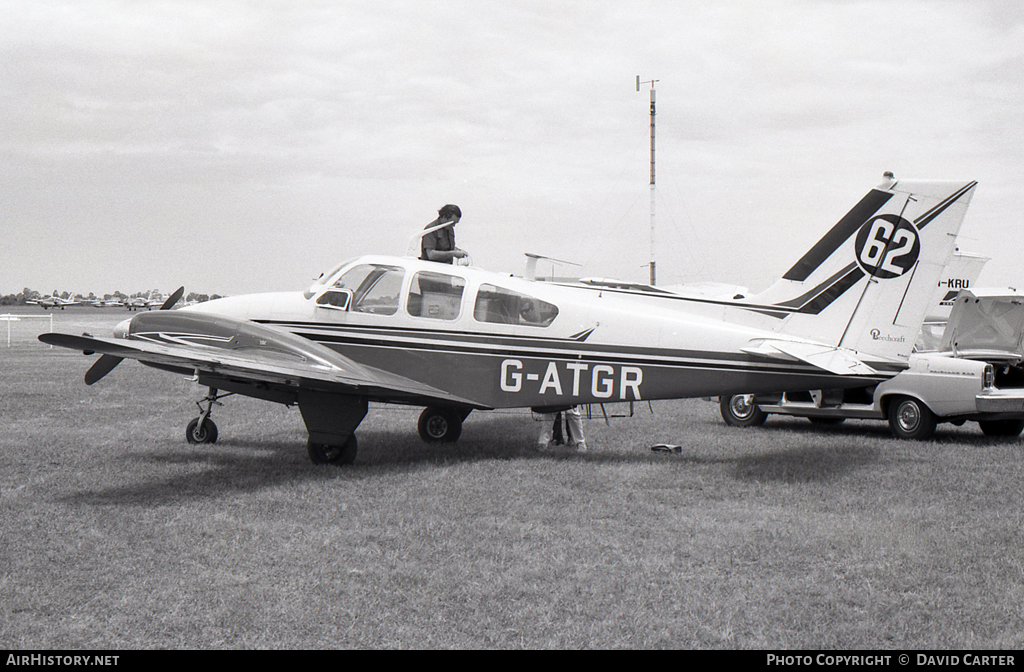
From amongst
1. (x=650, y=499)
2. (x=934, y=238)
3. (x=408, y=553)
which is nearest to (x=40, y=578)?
(x=408, y=553)

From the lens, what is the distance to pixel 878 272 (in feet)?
29.2

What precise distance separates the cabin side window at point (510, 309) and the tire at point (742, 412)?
4.89m

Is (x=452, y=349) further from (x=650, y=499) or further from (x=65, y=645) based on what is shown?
(x=65, y=645)

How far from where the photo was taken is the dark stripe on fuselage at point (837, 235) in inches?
355

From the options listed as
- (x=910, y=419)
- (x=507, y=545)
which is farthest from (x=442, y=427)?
(x=910, y=419)

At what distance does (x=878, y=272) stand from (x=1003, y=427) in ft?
15.5

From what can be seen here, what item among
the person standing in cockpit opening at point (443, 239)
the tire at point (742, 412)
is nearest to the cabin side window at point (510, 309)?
the person standing in cockpit opening at point (443, 239)

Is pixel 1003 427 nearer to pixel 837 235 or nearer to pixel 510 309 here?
pixel 837 235

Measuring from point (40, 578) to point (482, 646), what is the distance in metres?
2.97

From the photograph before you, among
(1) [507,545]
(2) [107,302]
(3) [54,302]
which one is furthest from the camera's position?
(2) [107,302]

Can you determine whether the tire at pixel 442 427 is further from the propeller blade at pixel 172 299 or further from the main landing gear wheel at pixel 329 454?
the propeller blade at pixel 172 299

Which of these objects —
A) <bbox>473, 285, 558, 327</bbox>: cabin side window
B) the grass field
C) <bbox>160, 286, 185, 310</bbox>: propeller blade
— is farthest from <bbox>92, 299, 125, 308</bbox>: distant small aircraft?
<bbox>473, 285, 558, 327</bbox>: cabin side window

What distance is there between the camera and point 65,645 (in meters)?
4.06

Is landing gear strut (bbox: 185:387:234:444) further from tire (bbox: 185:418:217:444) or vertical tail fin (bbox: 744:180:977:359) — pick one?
vertical tail fin (bbox: 744:180:977:359)
